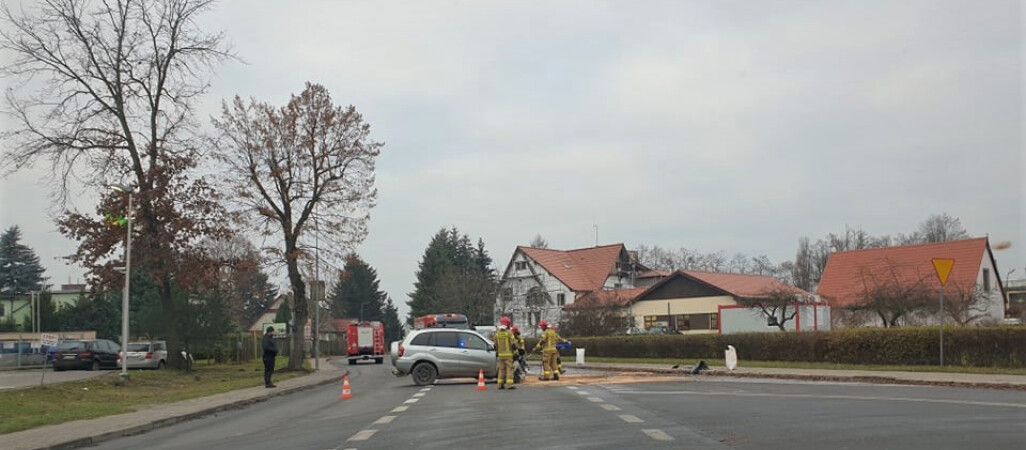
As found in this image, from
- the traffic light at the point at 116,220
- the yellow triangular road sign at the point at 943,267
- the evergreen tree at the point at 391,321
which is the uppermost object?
the traffic light at the point at 116,220

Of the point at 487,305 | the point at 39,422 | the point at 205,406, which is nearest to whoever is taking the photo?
the point at 39,422

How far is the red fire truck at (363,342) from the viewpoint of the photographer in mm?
57438

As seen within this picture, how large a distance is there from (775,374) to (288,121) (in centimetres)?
2157

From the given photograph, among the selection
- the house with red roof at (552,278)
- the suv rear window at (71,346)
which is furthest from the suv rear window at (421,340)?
the house with red roof at (552,278)

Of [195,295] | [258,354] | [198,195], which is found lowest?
[258,354]

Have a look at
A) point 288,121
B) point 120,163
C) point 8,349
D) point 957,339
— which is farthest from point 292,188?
point 8,349

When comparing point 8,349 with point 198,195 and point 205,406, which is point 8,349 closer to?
point 198,195

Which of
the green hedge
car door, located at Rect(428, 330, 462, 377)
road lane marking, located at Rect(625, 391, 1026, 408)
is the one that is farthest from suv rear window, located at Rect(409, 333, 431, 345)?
the green hedge

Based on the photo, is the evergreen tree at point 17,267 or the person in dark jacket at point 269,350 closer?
the person in dark jacket at point 269,350

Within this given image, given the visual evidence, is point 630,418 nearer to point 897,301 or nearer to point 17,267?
point 897,301

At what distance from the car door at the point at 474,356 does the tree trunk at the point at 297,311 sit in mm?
14763

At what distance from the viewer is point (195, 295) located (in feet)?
139

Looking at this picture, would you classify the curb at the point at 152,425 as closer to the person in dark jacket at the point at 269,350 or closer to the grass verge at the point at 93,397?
the person in dark jacket at the point at 269,350

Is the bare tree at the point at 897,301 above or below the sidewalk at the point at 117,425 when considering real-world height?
above
